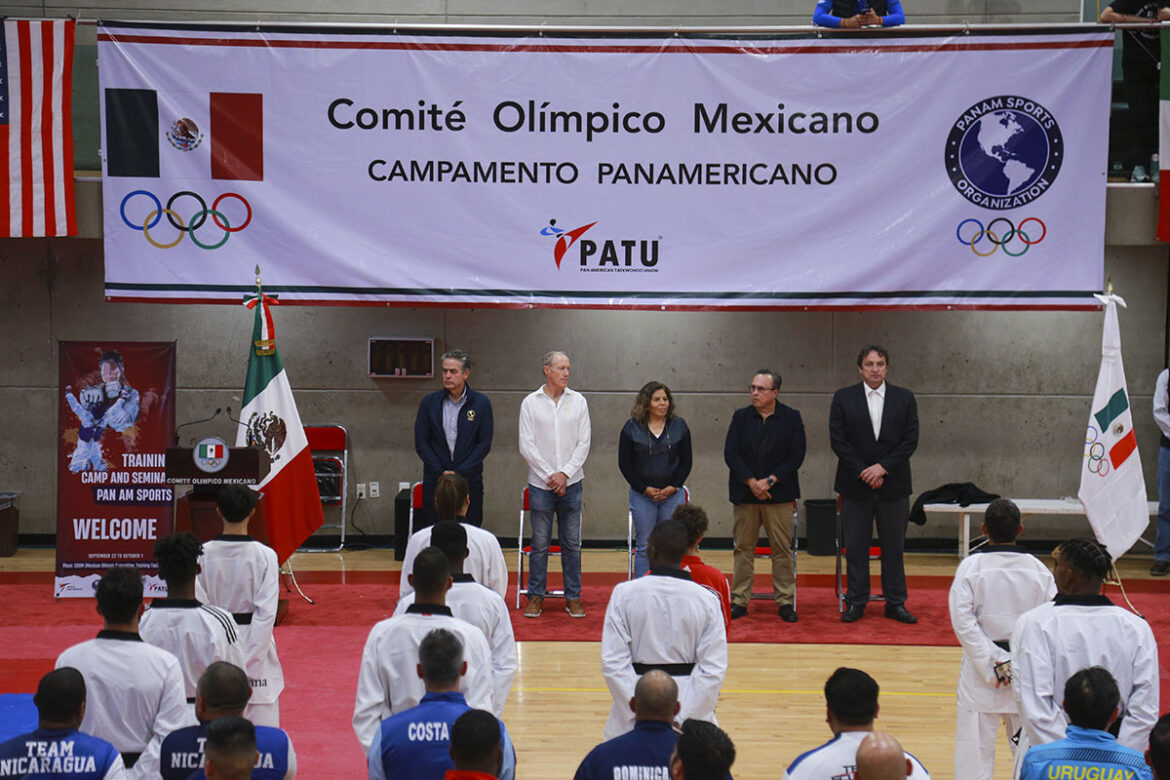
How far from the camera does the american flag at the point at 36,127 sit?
8.84 metres

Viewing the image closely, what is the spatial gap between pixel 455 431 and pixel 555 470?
0.73 metres

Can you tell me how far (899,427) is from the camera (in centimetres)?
800

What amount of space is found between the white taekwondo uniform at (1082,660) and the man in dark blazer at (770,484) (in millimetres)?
3954

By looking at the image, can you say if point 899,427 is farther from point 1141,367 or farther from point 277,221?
point 277,221

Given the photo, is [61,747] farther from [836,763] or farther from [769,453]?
[769,453]

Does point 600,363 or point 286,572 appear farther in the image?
point 600,363

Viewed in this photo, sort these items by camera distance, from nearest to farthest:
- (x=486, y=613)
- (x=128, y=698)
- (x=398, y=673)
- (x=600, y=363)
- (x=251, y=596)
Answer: (x=128, y=698), (x=398, y=673), (x=486, y=613), (x=251, y=596), (x=600, y=363)

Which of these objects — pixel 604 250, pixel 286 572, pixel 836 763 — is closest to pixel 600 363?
pixel 604 250

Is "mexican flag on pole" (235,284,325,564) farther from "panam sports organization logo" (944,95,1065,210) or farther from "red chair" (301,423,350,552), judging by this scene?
"panam sports organization logo" (944,95,1065,210)

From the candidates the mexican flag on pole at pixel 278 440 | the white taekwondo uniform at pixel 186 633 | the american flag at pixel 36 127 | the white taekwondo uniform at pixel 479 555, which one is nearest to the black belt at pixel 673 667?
the white taekwondo uniform at pixel 479 555

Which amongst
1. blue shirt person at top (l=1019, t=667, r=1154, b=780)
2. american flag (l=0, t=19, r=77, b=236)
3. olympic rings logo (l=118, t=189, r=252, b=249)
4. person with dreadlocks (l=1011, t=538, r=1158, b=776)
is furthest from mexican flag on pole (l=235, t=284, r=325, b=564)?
blue shirt person at top (l=1019, t=667, r=1154, b=780)

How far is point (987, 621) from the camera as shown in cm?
492

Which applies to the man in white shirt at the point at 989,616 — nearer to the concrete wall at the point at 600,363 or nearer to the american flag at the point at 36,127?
the concrete wall at the point at 600,363

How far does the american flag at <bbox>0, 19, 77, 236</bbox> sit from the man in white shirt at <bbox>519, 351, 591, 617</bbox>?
12.8 ft
